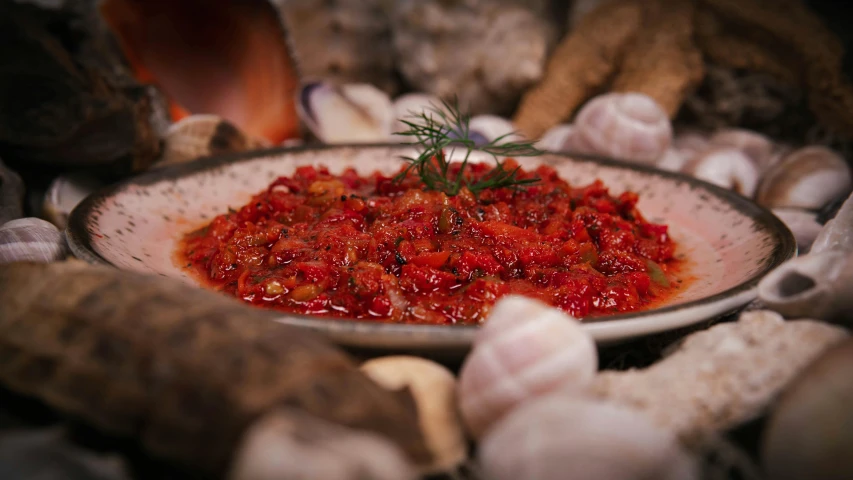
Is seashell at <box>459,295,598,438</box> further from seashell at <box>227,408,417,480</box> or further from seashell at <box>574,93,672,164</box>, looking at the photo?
seashell at <box>574,93,672,164</box>

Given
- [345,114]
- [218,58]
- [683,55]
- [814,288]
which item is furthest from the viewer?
[218,58]

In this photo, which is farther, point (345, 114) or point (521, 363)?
point (345, 114)

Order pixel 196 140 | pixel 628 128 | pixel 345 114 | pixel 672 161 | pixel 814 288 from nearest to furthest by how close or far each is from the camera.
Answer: pixel 814 288, pixel 196 140, pixel 628 128, pixel 672 161, pixel 345 114

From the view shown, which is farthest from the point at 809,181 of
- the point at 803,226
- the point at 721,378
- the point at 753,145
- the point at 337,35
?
the point at 337,35

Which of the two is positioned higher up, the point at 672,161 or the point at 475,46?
the point at 475,46

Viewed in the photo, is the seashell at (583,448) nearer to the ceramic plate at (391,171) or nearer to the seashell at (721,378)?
the seashell at (721,378)

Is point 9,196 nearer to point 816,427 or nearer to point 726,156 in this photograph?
point 816,427

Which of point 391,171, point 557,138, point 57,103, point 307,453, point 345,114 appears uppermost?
point 57,103

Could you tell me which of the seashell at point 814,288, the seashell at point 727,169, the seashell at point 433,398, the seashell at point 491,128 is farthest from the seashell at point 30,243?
Answer: the seashell at point 727,169
